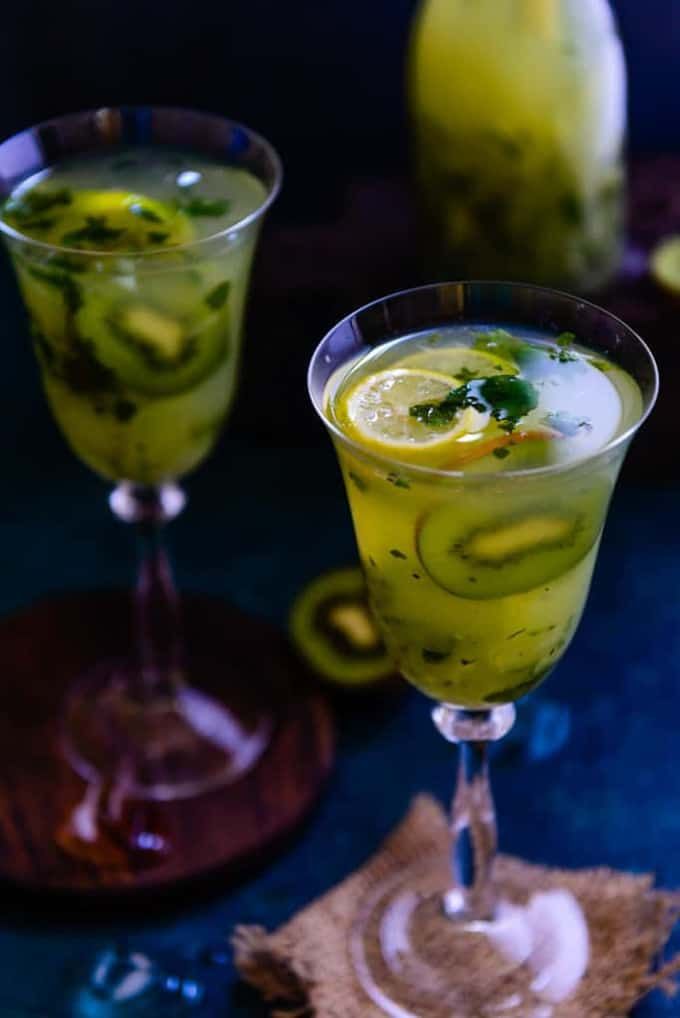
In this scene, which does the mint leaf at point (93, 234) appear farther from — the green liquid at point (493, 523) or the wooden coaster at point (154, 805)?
the wooden coaster at point (154, 805)

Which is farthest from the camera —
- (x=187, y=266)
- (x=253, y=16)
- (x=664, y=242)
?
(x=253, y=16)

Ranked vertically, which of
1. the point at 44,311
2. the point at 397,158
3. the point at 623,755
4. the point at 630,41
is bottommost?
the point at 623,755

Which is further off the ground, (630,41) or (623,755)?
(630,41)

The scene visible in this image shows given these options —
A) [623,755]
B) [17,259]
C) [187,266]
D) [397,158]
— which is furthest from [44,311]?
[397,158]

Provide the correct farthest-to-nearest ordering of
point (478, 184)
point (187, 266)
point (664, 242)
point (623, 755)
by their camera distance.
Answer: point (664, 242)
point (478, 184)
point (623, 755)
point (187, 266)

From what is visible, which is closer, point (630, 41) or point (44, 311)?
point (44, 311)

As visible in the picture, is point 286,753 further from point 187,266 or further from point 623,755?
point 187,266

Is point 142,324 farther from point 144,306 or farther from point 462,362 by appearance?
point 462,362
